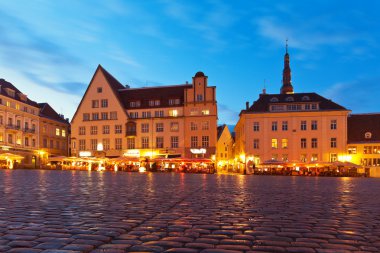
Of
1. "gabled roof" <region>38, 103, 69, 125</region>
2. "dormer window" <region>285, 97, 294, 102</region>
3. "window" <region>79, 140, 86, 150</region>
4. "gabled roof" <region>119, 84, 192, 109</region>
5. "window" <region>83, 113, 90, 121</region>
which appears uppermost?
"gabled roof" <region>119, 84, 192, 109</region>

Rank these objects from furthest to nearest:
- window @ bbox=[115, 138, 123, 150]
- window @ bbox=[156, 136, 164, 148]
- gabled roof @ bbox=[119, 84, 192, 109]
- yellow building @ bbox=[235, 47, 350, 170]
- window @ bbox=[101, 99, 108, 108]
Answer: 1. window @ bbox=[101, 99, 108, 108]
2. gabled roof @ bbox=[119, 84, 192, 109]
3. window @ bbox=[115, 138, 123, 150]
4. window @ bbox=[156, 136, 164, 148]
5. yellow building @ bbox=[235, 47, 350, 170]

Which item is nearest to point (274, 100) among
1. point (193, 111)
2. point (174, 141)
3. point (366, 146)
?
point (193, 111)

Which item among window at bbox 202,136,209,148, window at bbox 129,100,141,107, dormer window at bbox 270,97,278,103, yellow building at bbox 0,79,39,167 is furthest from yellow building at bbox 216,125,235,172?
yellow building at bbox 0,79,39,167

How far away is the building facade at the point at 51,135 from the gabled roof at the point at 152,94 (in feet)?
52.3

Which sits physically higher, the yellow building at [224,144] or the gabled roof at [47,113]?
the gabled roof at [47,113]

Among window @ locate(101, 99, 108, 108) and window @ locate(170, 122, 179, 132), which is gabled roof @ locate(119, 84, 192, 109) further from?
window @ locate(170, 122, 179, 132)

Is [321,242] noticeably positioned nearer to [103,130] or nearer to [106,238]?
[106,238]

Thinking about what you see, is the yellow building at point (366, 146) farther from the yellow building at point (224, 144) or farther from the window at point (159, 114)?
the yellow building at point (224, 144)

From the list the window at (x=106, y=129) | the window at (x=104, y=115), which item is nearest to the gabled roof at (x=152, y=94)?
the window at (x=104, y=115)

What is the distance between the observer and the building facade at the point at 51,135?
75.7 meters

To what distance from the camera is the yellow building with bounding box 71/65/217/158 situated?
6794cm

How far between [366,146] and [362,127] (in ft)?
14.1

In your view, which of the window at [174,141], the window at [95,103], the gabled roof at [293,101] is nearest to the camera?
the gabled roof at [293,101]

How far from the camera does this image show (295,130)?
63344 mm
